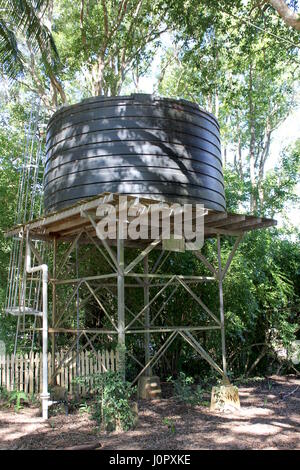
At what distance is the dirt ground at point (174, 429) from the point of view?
5.71 metres

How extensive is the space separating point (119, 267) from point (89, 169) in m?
1.71

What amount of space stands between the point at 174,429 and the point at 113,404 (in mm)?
877

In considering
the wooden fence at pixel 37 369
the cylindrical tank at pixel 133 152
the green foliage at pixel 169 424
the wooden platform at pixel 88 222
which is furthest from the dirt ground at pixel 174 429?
the cylindrical tank at pixel 133 152

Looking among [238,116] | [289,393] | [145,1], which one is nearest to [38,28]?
[145,1]

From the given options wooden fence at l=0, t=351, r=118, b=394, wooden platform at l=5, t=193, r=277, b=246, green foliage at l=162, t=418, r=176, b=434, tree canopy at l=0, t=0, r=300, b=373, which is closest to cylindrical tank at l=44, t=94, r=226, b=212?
wooden platform at l=5, t=193, r=277, b=246

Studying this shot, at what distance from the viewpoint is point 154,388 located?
9.38 m

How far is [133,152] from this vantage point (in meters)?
7.82

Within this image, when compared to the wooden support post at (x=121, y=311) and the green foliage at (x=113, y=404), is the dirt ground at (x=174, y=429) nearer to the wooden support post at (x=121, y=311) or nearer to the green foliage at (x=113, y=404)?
the green foliage at (x=113, y=404)

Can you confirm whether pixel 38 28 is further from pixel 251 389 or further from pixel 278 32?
pixel 251 389

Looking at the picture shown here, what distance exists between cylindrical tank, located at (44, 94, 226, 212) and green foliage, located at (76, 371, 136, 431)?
114 inches

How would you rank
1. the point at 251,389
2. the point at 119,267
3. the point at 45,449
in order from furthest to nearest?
the point at 251,389 → the point at 119,267 → the point at 45,449

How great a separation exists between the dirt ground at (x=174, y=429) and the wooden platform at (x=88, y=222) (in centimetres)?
310

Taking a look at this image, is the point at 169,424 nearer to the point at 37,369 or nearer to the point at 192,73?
the point at 37,369

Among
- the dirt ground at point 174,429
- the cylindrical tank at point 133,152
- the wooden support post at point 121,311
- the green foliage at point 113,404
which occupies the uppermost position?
the cylindrical tank at point 133,152
